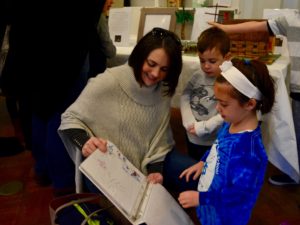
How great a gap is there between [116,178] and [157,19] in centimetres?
135

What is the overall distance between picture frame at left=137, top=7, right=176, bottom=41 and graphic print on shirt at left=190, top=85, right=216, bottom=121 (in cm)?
75

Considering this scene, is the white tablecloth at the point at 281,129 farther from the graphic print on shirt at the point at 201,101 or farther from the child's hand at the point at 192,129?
the child's hand at the point at 192,129

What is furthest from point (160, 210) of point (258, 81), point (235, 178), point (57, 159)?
point (57, 159)

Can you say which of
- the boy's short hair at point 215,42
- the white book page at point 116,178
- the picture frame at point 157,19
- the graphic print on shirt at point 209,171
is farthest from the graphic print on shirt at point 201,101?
the picture frame at point 157,19

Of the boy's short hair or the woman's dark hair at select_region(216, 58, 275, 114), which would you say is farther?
the boy's short hair

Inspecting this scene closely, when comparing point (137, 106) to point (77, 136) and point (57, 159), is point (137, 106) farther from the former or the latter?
point (57, 159)

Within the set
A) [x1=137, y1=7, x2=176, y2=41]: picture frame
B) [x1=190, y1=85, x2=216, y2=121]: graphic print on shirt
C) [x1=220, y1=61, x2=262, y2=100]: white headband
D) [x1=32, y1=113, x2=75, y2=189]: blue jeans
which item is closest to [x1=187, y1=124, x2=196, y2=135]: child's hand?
[x1=190, y1=85, x2=216, y2=121]: graphic print on shirt

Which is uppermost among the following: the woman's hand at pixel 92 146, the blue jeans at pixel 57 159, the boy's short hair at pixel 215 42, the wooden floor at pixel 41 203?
the boy's short hair at pixel 215 42

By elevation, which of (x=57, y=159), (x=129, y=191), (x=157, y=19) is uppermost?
(x=157, y=19)

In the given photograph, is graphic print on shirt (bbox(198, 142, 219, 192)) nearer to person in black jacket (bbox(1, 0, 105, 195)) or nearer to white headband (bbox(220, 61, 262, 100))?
white headband (bbox(220, 61, 262, 100))

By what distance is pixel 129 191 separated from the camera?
3.02ft

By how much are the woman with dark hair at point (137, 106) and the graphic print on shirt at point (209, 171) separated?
16 centimetres

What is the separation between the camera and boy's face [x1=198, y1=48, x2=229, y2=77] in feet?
4.05

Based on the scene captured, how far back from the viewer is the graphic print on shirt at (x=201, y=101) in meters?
1.28
